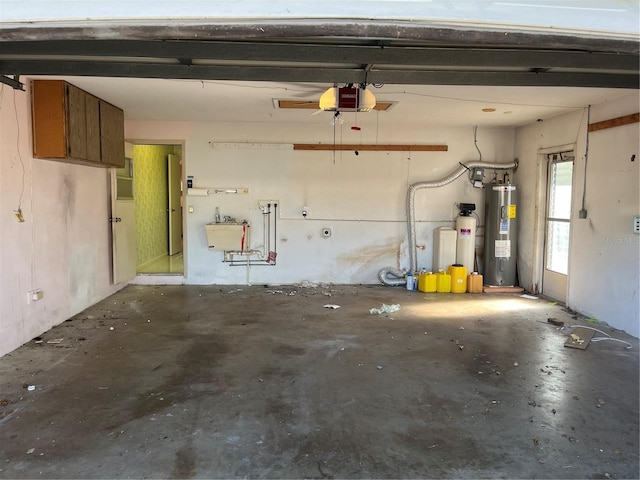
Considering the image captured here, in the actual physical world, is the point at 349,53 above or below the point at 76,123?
above

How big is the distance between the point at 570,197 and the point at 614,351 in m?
2.38

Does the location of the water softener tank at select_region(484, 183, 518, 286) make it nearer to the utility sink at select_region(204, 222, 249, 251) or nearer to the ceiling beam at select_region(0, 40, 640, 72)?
the utility sink at select_region(204, 222, 249, 251)

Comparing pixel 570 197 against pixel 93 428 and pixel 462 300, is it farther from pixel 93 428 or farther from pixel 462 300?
pixel 93 428

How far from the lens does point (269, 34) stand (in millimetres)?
1192

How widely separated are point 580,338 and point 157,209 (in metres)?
7.40

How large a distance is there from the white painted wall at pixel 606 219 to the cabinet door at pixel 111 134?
5698 mm

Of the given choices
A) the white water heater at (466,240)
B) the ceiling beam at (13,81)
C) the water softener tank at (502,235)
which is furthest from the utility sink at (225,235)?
the water softener tank at (502,235)

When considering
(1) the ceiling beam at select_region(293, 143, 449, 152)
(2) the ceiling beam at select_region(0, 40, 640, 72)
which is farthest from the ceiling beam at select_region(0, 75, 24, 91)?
(1) the ceiling beam at select_region(293, 143, 449, 152)

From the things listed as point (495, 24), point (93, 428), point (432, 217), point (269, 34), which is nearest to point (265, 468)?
point (93, 428)

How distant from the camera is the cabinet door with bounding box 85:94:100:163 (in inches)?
189

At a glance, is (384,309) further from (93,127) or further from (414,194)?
(93,127)

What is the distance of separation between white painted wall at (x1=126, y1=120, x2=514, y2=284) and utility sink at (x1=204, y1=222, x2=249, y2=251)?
0.99 ft

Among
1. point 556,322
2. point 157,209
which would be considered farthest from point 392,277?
point 157,209

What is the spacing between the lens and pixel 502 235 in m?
6.57
